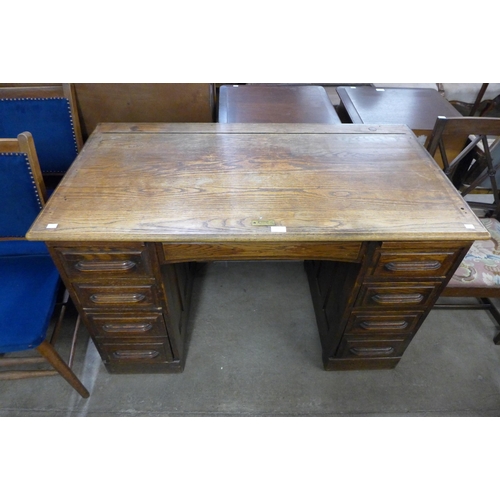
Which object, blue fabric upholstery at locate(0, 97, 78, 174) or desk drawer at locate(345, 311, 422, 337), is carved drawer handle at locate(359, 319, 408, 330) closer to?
desk drawer at locate(345, 311, 422, 337)

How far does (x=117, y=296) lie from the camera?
1134 millimetres

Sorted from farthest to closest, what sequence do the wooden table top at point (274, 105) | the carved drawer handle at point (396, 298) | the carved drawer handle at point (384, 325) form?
the wooden table top at point (274, 105) → the carved drawer handle at point (384, 325) → the carved drawer handle at point (396, 298)

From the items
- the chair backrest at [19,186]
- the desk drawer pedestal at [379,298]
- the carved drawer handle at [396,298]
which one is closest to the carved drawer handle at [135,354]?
the chair backrest at [19,186]

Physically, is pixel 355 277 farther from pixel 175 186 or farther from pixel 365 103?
pixel 365 103

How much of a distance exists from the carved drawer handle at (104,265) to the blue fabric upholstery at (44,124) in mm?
826

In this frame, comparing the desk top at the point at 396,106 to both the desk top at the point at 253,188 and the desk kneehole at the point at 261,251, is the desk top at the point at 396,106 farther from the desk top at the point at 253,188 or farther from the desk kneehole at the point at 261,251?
the desk kneehole at the point at 261,251

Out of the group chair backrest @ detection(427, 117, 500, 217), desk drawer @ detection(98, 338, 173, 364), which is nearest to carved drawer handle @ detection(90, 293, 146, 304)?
desk drawer @ detection(98, 338, 173, 364)

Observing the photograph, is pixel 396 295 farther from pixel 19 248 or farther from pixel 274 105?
pixel 19 248

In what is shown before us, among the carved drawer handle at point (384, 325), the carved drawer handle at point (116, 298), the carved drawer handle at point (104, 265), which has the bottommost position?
the carved drawer handle at point (384, 325)

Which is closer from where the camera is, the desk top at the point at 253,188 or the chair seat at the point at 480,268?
the desk top at the point at 253,188

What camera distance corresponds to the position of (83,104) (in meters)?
1.56

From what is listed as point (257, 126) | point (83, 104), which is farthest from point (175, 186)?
point (83, 104)

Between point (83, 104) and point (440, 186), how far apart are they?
1561 mm

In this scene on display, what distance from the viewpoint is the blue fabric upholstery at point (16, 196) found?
44.5 inches
